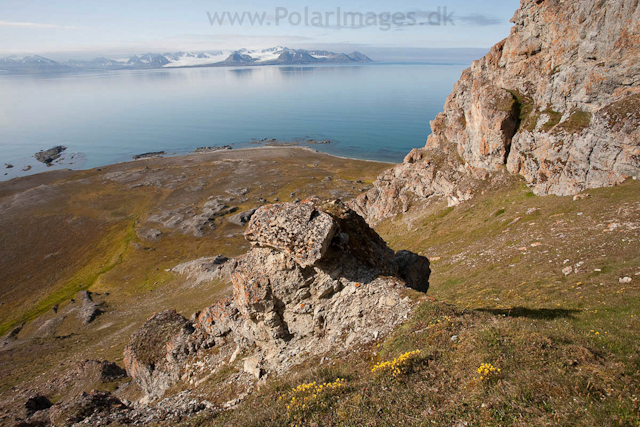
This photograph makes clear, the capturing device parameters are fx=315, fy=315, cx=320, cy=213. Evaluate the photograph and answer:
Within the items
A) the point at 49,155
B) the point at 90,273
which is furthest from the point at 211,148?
the point at 90,273

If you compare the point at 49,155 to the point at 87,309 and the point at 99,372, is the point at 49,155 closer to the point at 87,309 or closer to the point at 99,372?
the point at 87,309

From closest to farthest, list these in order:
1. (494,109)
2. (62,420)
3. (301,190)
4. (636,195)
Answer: (62,420)
(636,195)
(494,109)
(301,190)

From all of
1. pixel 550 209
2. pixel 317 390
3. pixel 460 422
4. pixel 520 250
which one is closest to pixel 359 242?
pixel 317 390

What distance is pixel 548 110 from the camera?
1791 inches

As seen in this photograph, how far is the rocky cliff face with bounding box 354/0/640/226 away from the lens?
36906mm

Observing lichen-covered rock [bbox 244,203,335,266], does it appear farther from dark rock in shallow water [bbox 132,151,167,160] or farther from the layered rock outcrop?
dark rock in shallow water [bbox 132,151,167,160]

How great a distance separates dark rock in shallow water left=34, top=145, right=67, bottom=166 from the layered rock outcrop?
19361cm

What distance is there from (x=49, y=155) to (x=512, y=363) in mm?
222426

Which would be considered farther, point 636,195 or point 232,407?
point 636,195

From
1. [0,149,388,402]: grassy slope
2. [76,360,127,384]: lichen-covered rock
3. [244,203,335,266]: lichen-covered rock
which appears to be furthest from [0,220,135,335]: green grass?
[244,203,335,266]: lichen-covered rock

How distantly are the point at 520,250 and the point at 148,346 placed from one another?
119ft

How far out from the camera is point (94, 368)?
3272 cm

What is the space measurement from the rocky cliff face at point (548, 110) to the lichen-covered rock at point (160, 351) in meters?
45.5

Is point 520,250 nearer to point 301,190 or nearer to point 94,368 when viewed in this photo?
point 94,368
